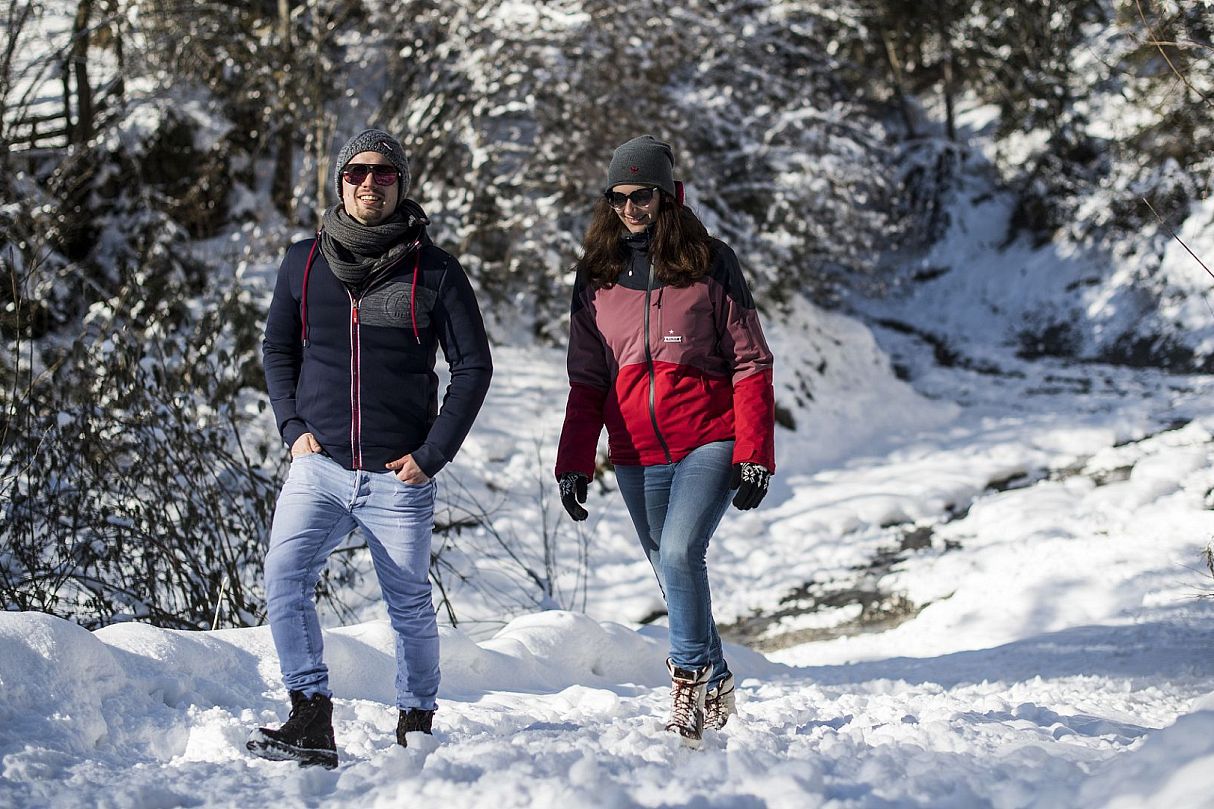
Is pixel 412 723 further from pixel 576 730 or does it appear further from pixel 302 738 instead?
pixel 576 730

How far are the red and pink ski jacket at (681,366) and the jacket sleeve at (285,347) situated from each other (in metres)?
0.93

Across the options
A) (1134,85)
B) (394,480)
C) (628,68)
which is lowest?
(394,480)

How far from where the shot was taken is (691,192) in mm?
15281

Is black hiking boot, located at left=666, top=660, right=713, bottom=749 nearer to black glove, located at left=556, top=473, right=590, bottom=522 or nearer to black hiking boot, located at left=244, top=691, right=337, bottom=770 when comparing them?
black glove, located at left=556, top=473, right=590, bottom=522

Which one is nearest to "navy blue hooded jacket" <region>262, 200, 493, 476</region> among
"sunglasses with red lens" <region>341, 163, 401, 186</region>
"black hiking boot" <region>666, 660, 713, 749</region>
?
"sunglasses with red lens" <region>341, 163, 401, 186</region>

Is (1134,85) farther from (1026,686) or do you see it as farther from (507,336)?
(1026,686)

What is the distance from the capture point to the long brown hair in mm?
3789

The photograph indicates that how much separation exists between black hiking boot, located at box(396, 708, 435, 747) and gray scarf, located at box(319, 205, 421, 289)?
1.36 meters

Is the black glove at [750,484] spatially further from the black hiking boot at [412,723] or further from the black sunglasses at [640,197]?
the black hiking boot at [412,723]

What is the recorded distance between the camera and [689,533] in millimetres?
3664

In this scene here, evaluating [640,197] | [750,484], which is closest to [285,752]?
[750,484]

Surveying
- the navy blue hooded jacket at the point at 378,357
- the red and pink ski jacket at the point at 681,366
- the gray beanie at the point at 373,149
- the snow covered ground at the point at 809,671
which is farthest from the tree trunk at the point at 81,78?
the red and pink ski jacket at the point at 681,366

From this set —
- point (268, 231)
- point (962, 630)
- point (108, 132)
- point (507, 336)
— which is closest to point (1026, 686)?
point (962, 630)

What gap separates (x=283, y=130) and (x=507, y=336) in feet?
13.9
